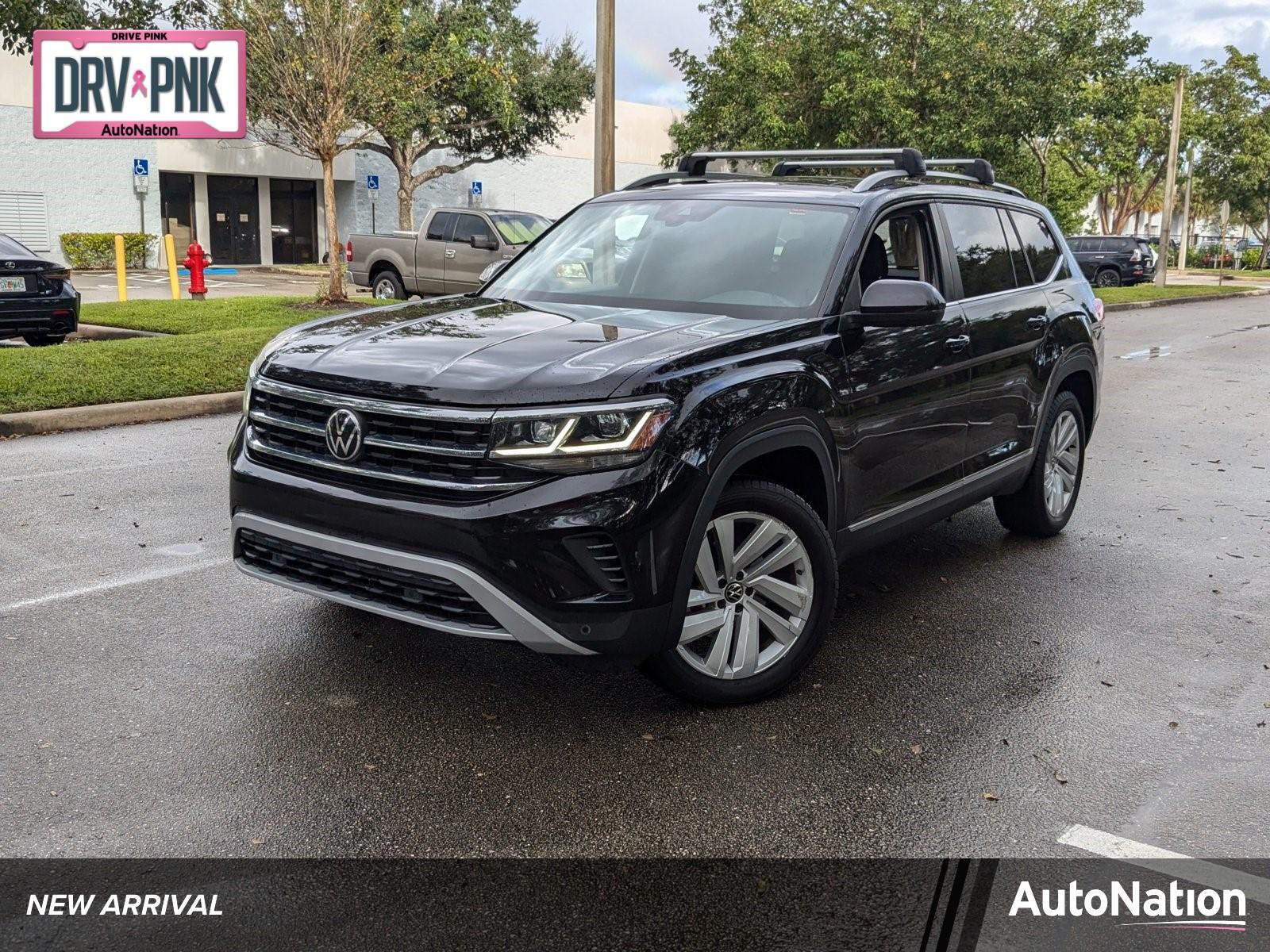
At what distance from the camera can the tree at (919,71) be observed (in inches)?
1082

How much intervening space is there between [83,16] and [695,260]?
14.7 m

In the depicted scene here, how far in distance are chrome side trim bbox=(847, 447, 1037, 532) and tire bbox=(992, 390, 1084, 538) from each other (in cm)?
19

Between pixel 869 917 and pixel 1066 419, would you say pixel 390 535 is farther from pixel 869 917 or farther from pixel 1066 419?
pixel 1066 419

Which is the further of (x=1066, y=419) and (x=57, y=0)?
(x=57, y=0)

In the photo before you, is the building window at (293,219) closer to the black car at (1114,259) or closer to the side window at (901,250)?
the black car at (1114,259)

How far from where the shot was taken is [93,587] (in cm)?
545

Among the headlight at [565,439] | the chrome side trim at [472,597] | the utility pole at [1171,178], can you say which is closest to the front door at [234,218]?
the utility pole at [1171,178]

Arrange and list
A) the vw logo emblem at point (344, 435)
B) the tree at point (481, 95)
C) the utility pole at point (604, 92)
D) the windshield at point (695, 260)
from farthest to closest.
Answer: the tree at point (481, 95) < the utility pole at point (604, 92) < the windshield at point (695, 260) < the vw logo emblem at point (344, 435)

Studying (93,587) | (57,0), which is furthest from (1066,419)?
(57,0)

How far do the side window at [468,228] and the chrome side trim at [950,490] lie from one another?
15484 millimetres

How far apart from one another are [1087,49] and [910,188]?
83.0 feet

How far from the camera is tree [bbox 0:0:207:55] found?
1597 centimetres

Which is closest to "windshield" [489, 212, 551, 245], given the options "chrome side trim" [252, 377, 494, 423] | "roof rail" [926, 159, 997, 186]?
"roof rail" [926, 159, 997, 186]

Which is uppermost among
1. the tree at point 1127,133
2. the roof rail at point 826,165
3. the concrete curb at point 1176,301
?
the tree at point 1127,133
